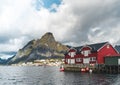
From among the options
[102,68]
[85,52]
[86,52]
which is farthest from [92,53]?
[102,68]

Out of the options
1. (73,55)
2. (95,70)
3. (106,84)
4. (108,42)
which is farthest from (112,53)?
(106,84)

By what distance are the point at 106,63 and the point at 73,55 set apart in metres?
23.0

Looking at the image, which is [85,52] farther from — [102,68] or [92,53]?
[102,68]

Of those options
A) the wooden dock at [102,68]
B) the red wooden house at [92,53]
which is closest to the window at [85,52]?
the red wooden house at [92,53]

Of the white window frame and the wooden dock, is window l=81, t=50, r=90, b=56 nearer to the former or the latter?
the white window frame

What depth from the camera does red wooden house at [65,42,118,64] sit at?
103 meters

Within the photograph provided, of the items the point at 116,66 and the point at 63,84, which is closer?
the point at 63,84

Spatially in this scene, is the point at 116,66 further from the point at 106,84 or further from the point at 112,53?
the point at 106,84

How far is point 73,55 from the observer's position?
391ft

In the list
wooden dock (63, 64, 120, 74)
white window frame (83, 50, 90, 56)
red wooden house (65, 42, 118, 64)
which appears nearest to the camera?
wooden dock (63, 64, 120, 74)

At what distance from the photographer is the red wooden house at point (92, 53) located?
10256cm

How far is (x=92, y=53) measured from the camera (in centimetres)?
10525

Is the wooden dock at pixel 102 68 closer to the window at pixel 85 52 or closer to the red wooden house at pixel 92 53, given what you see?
the red wooden house at pixel 92 53

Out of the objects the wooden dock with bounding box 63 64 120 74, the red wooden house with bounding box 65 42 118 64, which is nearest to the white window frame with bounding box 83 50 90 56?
the red wooden house with bounding box 65 42 118 64
